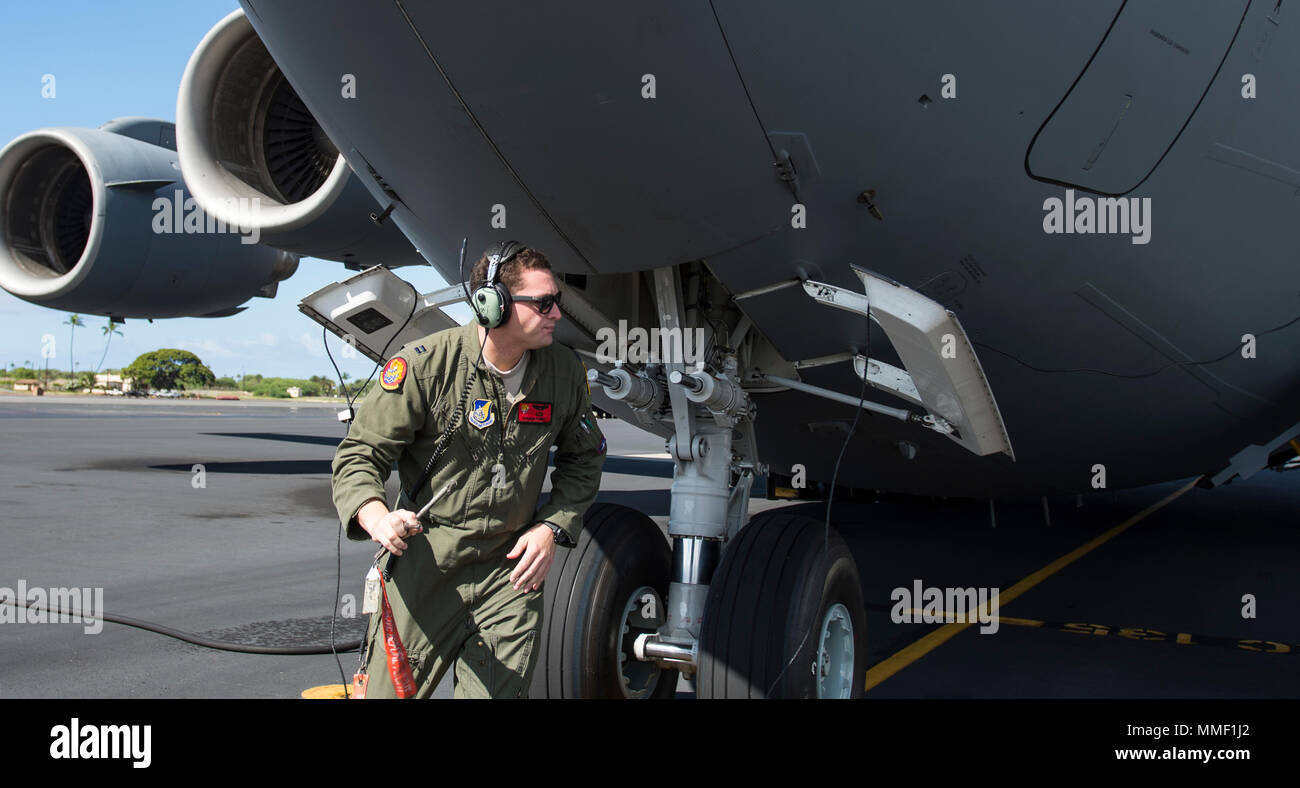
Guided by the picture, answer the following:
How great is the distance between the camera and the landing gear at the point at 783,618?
117 inches

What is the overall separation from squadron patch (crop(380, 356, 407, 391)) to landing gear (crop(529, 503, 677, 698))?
52.8 inches

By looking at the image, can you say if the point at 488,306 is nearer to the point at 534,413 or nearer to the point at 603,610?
the point at 534,413

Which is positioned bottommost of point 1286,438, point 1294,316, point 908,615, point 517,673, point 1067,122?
point 908,615

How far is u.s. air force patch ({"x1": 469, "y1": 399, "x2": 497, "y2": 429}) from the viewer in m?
2.48

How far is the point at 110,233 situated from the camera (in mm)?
9305

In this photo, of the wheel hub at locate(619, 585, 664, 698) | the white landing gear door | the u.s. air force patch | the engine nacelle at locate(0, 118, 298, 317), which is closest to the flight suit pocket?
the u.s. air force patch

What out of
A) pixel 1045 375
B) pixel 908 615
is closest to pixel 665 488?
pixel 908 615

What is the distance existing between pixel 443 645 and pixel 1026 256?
7.74 feet

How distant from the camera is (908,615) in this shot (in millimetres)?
5707

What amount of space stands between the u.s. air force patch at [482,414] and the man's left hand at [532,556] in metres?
0.31

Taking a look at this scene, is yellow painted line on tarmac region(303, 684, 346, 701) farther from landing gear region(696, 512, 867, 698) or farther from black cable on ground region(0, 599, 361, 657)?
landing gear region(696, 512, 867, 698)

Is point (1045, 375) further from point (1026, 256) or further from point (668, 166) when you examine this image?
point (668, 166)

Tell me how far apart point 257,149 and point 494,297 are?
156 inches

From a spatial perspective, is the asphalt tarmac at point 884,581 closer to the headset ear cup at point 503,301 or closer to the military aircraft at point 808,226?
the military aircraft at point 808,226
